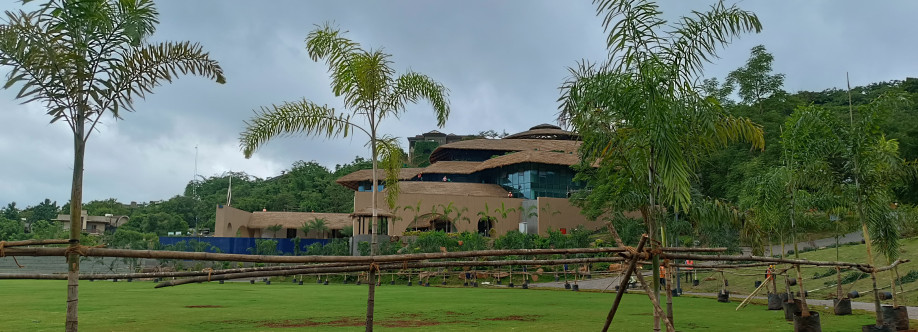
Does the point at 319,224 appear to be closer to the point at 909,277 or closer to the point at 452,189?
the point at 452,189

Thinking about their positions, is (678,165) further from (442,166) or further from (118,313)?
(442,166)

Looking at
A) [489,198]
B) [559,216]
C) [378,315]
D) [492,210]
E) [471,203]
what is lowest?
[378,315]

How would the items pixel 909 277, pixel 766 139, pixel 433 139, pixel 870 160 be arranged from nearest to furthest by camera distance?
pixel 870 160
pixel 909 277
pixel 766 139
pixel 433 139

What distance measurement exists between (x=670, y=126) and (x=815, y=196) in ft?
31.9

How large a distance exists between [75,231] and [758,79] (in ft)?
148

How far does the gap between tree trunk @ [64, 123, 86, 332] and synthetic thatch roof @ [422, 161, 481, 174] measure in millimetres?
42533

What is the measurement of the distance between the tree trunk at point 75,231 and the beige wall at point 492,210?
1337 inches

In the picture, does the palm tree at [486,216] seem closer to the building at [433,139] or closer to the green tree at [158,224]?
the green tree at [158,224]

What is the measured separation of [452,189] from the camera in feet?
140

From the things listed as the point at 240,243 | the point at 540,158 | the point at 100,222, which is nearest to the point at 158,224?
the point at 100,222

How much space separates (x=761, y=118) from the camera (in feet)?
126

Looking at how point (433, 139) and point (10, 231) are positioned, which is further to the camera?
Answer: point (433, 139)

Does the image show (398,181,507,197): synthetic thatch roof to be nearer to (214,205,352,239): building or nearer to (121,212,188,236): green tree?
(214,205,352,239): building

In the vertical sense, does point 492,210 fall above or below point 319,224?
above
